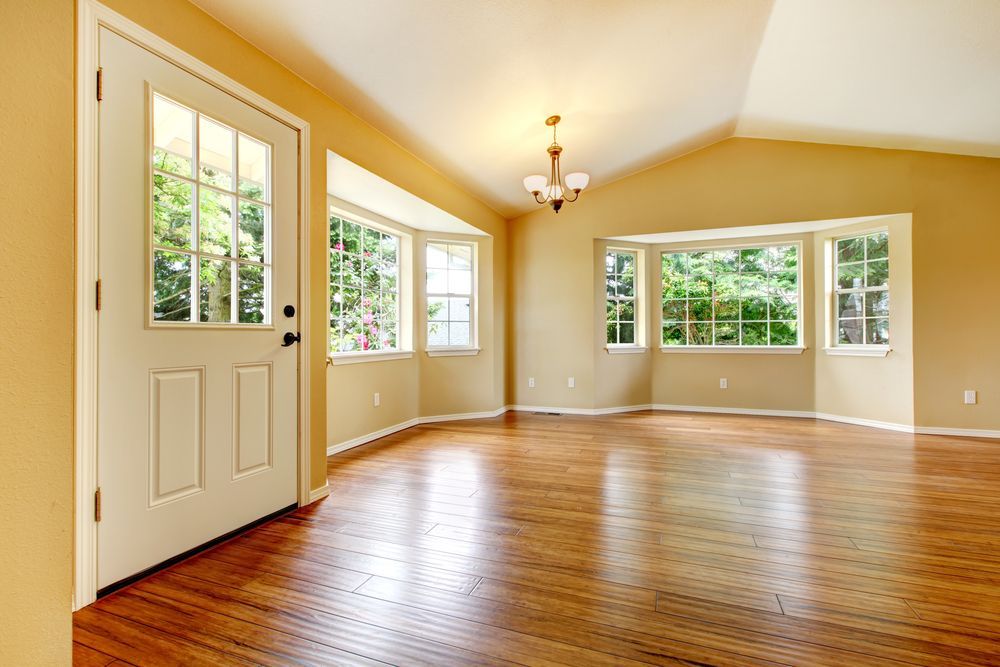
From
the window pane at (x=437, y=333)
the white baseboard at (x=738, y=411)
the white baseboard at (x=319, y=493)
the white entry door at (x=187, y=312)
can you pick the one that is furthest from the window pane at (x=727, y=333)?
the white entry door at (x=187, y=312)

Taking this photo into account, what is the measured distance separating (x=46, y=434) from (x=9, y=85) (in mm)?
833

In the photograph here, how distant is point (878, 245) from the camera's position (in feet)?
15.2

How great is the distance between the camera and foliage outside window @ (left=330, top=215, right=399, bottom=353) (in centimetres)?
377

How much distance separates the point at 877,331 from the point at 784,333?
0.86m

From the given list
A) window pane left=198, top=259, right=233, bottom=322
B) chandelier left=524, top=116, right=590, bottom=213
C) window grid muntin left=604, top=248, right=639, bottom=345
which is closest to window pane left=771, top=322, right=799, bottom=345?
window grid muntin left=604, top=248, right=639, bottom=345

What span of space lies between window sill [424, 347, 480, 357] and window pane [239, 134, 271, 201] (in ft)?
8.97

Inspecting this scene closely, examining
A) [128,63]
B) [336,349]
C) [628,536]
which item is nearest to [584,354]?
[336,349]

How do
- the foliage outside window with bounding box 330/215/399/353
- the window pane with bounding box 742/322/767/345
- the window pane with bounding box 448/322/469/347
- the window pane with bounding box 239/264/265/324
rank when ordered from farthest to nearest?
the window pane with bounding box 742/322/767/345, the window pane with bounding box 448/322/469/347, the foliage outside window with bounding box 330/215/399/353, the window pane with bounding box 239/264/265/324

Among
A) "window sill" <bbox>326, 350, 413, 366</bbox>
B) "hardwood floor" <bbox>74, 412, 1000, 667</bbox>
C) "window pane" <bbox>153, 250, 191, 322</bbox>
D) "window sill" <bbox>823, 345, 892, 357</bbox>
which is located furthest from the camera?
"window sill" <bbox>823, 345, 892, 357</bbox>

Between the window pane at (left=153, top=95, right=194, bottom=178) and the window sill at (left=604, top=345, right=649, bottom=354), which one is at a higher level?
the window pane at (left=153, top=95, right=194, bottom=178)

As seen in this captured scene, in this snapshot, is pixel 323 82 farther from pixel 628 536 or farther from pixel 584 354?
pixel 584 354

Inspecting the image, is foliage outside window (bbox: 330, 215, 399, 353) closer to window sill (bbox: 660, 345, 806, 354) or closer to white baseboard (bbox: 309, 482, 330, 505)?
white baseboard (bbox: 309, 482, 330, 505)

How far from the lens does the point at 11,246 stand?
103 centimetres

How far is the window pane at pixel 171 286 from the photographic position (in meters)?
1.81
